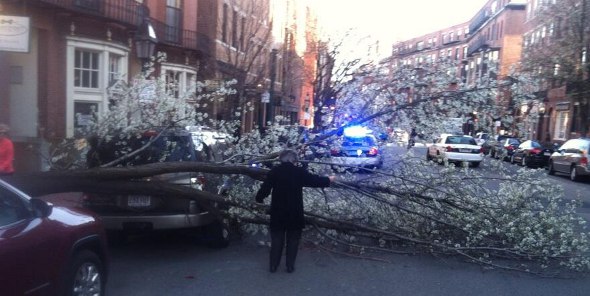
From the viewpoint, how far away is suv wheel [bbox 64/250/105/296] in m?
4.48

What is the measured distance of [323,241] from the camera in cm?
797

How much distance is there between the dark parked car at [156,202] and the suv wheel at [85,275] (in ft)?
6.16

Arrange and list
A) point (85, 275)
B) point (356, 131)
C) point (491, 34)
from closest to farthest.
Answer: point (85, 275)
point (356, 131)
point (491, 34)

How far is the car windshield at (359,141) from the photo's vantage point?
8609mm

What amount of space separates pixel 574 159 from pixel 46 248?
70.1 ft

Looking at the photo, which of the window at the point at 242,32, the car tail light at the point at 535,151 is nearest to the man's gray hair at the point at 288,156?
the window at the point at 242,32

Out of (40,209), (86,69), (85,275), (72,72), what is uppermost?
(86,69)

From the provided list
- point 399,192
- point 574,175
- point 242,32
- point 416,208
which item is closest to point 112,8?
point 242,32

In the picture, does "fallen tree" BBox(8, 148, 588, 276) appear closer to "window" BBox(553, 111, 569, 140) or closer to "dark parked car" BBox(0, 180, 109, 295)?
"dark parked car" BBox(0, 180, 109, 295)

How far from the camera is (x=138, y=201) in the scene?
7227mm

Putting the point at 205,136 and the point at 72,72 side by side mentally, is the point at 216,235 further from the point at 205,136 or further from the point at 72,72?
the point at 72,72

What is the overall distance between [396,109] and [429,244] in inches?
86.5

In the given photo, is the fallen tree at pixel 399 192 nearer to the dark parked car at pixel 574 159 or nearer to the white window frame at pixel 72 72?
the white window frame at pixel 72 72

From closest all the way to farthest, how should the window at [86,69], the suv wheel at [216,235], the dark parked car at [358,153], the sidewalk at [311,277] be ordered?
the sidewalk at [311,277] → the suv wheel at [216,235] → the dark parked car at [358,153] → the window at [86,69]
